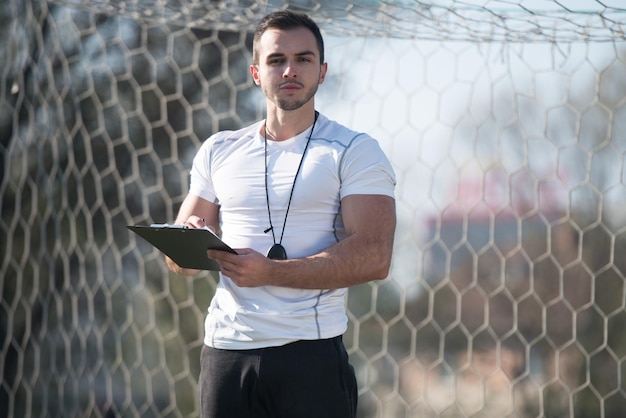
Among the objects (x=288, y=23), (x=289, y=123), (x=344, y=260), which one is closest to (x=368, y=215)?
(x=344, y=260)

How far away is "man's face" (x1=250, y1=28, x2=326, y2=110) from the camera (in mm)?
1237

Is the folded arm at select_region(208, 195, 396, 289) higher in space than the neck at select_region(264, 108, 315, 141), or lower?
lower

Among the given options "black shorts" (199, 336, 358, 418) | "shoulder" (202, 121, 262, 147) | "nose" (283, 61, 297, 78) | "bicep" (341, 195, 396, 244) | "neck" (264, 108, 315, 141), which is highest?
"nose" (283, 61, 297, 78)

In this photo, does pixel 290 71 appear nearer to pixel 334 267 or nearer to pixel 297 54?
pixel 297 54

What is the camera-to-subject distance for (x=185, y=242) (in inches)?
45.0

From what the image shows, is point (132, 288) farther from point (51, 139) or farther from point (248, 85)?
point (248, 85)

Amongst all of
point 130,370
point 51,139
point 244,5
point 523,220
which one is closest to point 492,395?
point 523,220

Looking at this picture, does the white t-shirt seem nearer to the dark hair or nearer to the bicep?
the bicep

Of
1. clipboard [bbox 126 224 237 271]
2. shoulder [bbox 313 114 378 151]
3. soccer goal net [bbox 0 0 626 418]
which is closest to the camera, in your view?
clipboard [bbox 126 224 237 271]

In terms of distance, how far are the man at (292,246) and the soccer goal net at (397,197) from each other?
783 millimetres

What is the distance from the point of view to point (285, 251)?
1.21 meters

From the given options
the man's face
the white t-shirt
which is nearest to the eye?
the man's face

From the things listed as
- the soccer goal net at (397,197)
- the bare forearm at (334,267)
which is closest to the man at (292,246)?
the bare forearm at (334,267)

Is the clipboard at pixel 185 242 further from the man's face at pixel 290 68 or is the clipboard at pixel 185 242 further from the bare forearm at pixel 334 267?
the man's face at pixel 290 68
